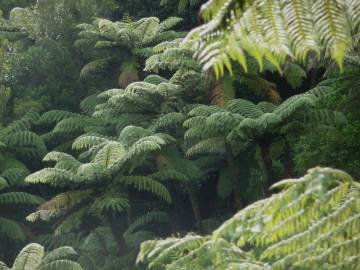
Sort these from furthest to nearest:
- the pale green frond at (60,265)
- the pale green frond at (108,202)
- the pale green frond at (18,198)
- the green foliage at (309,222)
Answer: the pale green frond at (18,198) < the pale green frond at (108,202) < the pale green frond at (60,265) < the green foliage at (309,222)

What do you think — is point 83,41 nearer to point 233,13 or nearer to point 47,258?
point 47,258

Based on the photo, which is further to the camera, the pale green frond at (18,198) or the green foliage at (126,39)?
the green foliage at (126,39)

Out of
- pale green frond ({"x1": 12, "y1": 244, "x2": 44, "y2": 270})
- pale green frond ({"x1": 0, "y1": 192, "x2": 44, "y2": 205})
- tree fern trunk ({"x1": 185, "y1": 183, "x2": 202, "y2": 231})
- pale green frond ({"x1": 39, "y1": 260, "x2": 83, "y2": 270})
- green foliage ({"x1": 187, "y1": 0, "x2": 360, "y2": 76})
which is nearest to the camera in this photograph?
green foliage ({"x1": 187, "y1": 0, "x2": 360, "y2": 76})

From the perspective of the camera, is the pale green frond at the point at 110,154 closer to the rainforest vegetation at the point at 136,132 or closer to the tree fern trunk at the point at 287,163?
the rainforest vegetation at the point at 136,132

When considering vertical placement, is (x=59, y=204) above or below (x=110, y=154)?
below

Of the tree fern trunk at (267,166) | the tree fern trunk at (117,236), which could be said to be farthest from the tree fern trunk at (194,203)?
the tree fern trunk at (267,166)

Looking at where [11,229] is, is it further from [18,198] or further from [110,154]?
[110,154]

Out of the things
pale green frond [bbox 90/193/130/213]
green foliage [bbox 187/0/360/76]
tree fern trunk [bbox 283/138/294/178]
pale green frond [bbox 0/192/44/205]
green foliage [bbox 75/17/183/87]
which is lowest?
pale green frond [bbox 0/192/44/205]

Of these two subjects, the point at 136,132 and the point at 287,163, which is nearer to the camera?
the point at 287,163

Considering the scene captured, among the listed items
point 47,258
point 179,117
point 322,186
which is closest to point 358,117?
point 179,117

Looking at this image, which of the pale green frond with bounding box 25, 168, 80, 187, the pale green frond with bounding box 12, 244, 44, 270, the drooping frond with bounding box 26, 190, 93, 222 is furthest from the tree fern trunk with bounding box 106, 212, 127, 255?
the pale green frond with bounding box 12, 244, 44, 270

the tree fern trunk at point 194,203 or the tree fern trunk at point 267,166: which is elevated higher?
the tree fern trunk at point 267,166

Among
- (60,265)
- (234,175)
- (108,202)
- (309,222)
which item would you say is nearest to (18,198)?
(108,202)

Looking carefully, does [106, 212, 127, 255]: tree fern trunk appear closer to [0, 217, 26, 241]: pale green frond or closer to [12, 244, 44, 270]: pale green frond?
[0, 217, 26, 241]: pale green frond
